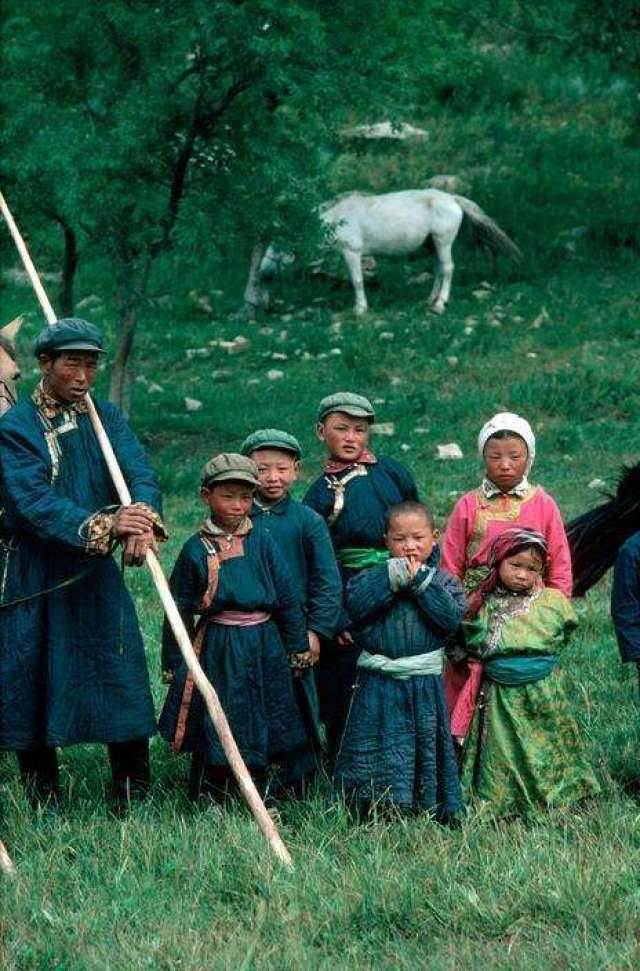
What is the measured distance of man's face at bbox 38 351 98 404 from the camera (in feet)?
16.1

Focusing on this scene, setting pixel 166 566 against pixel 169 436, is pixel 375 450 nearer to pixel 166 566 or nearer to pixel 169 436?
pixel 169 436

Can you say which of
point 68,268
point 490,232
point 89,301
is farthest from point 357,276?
point 89,301

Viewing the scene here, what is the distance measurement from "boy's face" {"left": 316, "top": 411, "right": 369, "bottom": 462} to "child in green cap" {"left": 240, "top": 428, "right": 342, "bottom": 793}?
0.65 ft

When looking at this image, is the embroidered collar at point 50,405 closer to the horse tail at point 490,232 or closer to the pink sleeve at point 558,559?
the pink sleeve at point 558,559

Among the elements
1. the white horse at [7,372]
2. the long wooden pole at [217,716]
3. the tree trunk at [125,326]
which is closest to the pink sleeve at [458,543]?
the long wooden pole at [217,716]

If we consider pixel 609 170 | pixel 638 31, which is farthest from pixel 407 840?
pixel 609 170

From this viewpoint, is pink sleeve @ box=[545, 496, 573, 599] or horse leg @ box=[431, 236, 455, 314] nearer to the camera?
pink sleeve @ box=[545, 496, 573, 599]

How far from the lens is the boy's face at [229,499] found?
16.3ft

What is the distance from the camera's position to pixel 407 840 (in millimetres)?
4496

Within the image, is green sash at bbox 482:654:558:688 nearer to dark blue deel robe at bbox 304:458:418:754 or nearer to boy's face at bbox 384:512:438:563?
boy's face at bbox 384:512:438:563

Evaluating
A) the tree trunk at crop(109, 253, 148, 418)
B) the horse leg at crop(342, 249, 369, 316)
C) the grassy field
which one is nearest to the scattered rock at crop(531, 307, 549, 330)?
the horse leg at crop(342, 249, 369, 316)

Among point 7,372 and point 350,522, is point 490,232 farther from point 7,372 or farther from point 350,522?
point 350,522

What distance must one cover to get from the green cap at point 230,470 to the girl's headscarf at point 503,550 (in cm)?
86

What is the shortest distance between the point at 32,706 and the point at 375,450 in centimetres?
825
